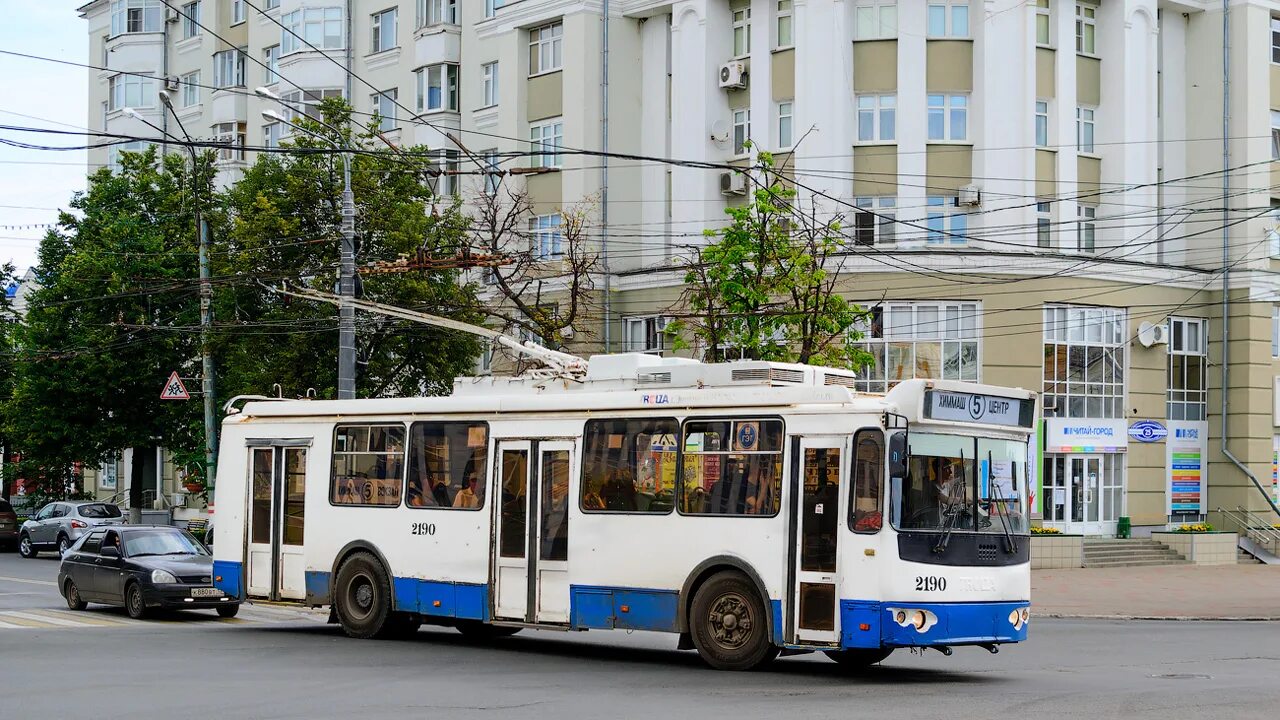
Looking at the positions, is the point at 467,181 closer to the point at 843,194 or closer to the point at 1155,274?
the point at 843,194

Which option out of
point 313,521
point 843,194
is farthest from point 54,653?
point 843,194

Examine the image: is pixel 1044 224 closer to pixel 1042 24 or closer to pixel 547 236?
pixel 1042 24

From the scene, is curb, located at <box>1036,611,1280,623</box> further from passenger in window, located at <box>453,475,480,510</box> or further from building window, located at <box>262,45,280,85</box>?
building window, located at <box>262,45,280,85</box>

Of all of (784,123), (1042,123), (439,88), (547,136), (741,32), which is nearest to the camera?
(1042,123)

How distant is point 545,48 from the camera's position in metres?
44.2

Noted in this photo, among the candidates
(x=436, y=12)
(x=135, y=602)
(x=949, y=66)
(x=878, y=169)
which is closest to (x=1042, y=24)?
(x=949, y=66)

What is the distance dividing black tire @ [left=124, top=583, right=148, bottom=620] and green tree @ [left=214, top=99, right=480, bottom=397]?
13.0 m

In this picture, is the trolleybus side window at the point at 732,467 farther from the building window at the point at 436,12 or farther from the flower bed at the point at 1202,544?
the building window at the point at 436,12

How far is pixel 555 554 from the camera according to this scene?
54.7 ft

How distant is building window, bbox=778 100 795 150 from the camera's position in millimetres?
39156

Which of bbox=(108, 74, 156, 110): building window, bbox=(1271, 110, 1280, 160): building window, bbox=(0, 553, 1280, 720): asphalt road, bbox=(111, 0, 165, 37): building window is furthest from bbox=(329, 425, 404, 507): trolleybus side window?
bbox=(111, 0, 165, 37): building window

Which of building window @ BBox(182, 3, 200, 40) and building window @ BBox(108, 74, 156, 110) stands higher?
building window @ BBox(182, 3, 200, 40)

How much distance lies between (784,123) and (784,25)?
8.11 ft

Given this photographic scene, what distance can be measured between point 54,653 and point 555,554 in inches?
209
